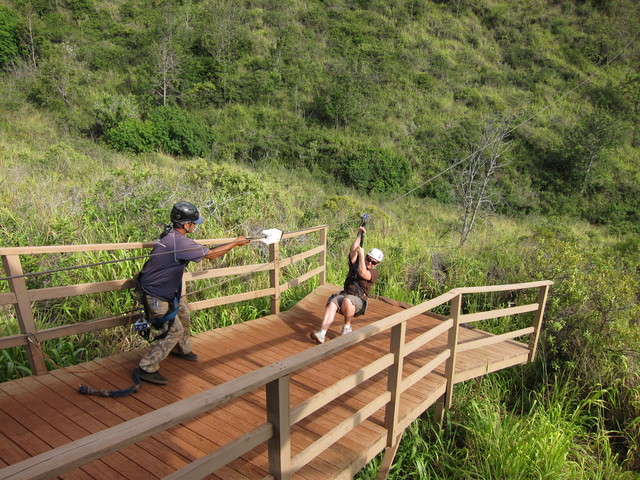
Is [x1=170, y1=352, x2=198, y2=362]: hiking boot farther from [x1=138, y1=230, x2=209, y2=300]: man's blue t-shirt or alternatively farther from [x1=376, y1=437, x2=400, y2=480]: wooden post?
[x1=376, y1=437, x2=400, y2=480]: wooden post

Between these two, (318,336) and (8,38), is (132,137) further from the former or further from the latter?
(318,336)

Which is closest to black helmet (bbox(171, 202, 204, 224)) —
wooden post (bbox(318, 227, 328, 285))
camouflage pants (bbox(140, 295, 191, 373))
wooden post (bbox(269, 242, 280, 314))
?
camouflage pants (bbox(140, 295, 191, 373))

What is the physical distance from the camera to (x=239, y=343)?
4.97 meters

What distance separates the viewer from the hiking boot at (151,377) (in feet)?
12.7

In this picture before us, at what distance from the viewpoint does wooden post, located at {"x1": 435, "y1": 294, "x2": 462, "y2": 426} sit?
432 centimetres

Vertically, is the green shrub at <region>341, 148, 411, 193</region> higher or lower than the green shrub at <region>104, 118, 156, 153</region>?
lower

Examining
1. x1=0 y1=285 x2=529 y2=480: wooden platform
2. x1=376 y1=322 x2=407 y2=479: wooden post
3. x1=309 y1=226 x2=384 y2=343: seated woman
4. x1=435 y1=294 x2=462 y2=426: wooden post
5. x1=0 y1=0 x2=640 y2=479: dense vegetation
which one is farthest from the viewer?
x1=0 y1=0 x2=640 y2=479: dense vegetation

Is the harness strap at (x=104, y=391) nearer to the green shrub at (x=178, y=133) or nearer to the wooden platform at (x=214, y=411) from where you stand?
the wooden platform at (x=214, y=411)

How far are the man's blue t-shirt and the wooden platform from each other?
2.83ft

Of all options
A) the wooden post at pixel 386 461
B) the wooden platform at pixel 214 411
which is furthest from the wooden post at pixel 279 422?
the wooden post at pixel 386 461

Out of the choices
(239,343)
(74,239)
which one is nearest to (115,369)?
(239,343)

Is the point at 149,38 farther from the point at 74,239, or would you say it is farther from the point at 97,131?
Result: the point at 74,239

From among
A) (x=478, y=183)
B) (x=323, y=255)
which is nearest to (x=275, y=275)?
(x=323, y=255)

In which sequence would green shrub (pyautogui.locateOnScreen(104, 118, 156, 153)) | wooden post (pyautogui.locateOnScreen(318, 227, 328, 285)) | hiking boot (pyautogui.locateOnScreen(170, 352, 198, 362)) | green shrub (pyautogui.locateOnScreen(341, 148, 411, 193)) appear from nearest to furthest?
1. hiking boot (pyautogui.locateOnScreen(170, 352, 198, 362))
2. wooden post (pyautogui.locateOnScreen(318, 227, 328, 285))
3. green shrub (pyautogui.locateOnScreen(104, 118, 156, 153))
4. green shrub (pyautogui.locateOnScreen(341, 148, 411, 193))
